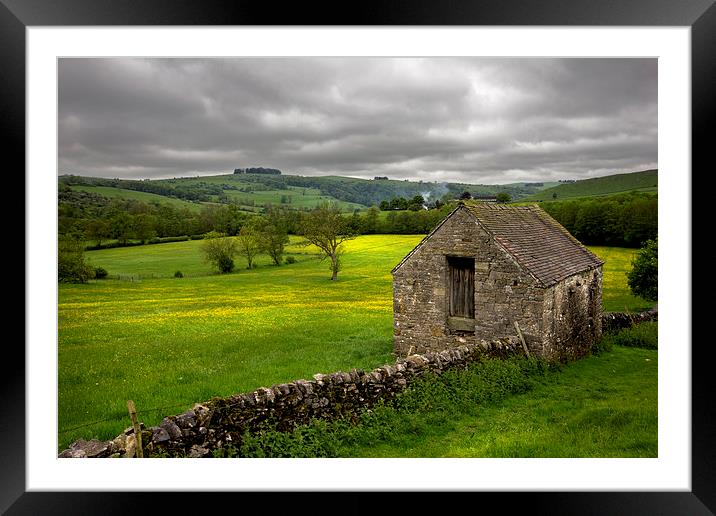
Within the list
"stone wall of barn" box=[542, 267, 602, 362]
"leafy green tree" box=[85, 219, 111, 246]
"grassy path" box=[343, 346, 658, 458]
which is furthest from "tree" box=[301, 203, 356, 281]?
"grassy path" box=[343, 346, 658, 458]

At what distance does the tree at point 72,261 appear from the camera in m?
5.95

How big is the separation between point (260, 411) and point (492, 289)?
14.0ft

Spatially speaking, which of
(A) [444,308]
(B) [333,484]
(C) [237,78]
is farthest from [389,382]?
(C) [237,78]

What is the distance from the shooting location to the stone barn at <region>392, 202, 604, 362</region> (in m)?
6.71

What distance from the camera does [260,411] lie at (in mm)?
3938

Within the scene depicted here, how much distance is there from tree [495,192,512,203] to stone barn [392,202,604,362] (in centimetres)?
13

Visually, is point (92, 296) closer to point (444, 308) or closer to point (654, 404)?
point (444, 308)

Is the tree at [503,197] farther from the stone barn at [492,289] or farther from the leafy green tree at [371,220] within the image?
the leafy green tree at [371,220]

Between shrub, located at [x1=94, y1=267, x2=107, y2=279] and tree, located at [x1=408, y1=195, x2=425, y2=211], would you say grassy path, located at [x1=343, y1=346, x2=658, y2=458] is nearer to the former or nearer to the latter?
tree, located at [x1=408, y1=195, x2=425, y2=211]

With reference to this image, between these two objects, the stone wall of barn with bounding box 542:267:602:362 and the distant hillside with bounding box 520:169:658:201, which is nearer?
the distant hillside with bounding box 520:169:658:201

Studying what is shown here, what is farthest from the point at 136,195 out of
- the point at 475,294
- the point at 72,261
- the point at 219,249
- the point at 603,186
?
the point at 603,186

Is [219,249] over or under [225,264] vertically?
over

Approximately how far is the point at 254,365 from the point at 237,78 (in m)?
4.40

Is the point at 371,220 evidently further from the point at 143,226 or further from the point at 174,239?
the point at 143,226
